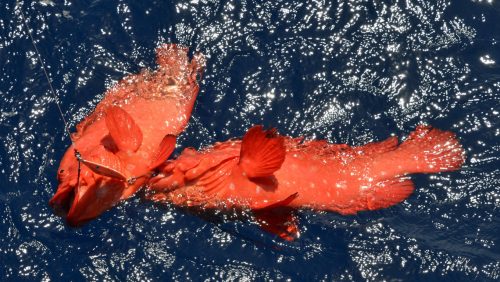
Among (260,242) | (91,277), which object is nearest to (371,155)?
(260,242)

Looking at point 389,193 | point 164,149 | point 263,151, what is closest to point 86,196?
point 164,149

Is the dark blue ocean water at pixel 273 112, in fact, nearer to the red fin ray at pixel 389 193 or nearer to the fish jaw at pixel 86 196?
the red fin ray at pixel 389 193

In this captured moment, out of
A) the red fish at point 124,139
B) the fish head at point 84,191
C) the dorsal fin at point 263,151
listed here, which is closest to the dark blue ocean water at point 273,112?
the red fish at point 124,139

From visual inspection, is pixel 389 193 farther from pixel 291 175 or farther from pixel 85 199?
pixel 85 199

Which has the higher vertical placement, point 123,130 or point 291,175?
point 123,130

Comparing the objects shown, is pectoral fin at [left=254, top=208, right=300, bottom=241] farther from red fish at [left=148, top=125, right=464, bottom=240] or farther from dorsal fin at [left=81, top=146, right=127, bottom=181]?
dorsal fin at [left=81, top=146, right=127, bottom=181]

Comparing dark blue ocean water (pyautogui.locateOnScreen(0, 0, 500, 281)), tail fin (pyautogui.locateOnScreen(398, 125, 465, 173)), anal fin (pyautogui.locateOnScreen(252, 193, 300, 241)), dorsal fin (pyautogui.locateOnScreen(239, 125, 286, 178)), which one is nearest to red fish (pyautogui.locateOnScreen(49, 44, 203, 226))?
dark blue ocean water (pyautogui.locateOnScreen(0, 0, 500, 281))

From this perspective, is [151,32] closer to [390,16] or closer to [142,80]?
[142,80]
